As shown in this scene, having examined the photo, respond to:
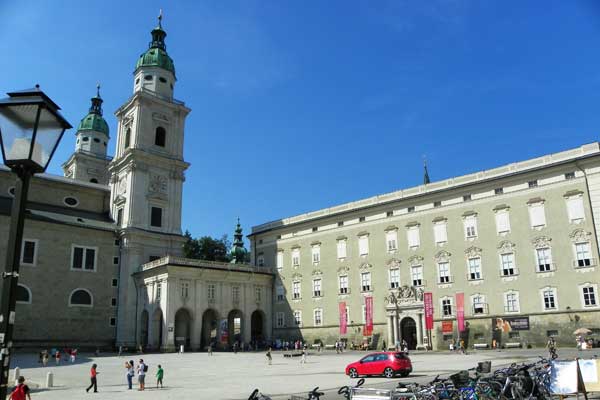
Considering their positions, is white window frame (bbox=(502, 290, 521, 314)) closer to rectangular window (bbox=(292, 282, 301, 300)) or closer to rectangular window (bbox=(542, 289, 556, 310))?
rectangular window (bbox=(542, 289, 556, 310))

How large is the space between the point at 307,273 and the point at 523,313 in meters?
23.8

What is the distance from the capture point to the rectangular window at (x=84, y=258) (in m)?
53.2

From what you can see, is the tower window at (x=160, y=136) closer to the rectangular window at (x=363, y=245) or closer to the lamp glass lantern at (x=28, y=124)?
the rectangular window at (x=363, y=245)

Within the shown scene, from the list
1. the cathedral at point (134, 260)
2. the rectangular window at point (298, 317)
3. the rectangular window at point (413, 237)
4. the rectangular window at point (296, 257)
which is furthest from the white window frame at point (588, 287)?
the cathedral at point (134, 260)

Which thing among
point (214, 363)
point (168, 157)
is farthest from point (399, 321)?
point (168, 157)

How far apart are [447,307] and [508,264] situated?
6813 millimetres

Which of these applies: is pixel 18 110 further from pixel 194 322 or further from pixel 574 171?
pixel 194 322

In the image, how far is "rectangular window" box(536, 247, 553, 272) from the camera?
40625mm

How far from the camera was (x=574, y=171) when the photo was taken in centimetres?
4012

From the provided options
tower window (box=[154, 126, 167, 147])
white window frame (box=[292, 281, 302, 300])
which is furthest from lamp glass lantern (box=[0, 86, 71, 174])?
tower window (box=[154, 126, 167, 147])

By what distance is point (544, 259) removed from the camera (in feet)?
134

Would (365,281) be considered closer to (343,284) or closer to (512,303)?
(343,284)

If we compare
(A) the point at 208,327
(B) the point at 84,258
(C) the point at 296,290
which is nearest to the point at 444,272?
(C) the point at 296,290

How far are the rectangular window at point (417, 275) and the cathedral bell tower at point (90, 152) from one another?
162ft
